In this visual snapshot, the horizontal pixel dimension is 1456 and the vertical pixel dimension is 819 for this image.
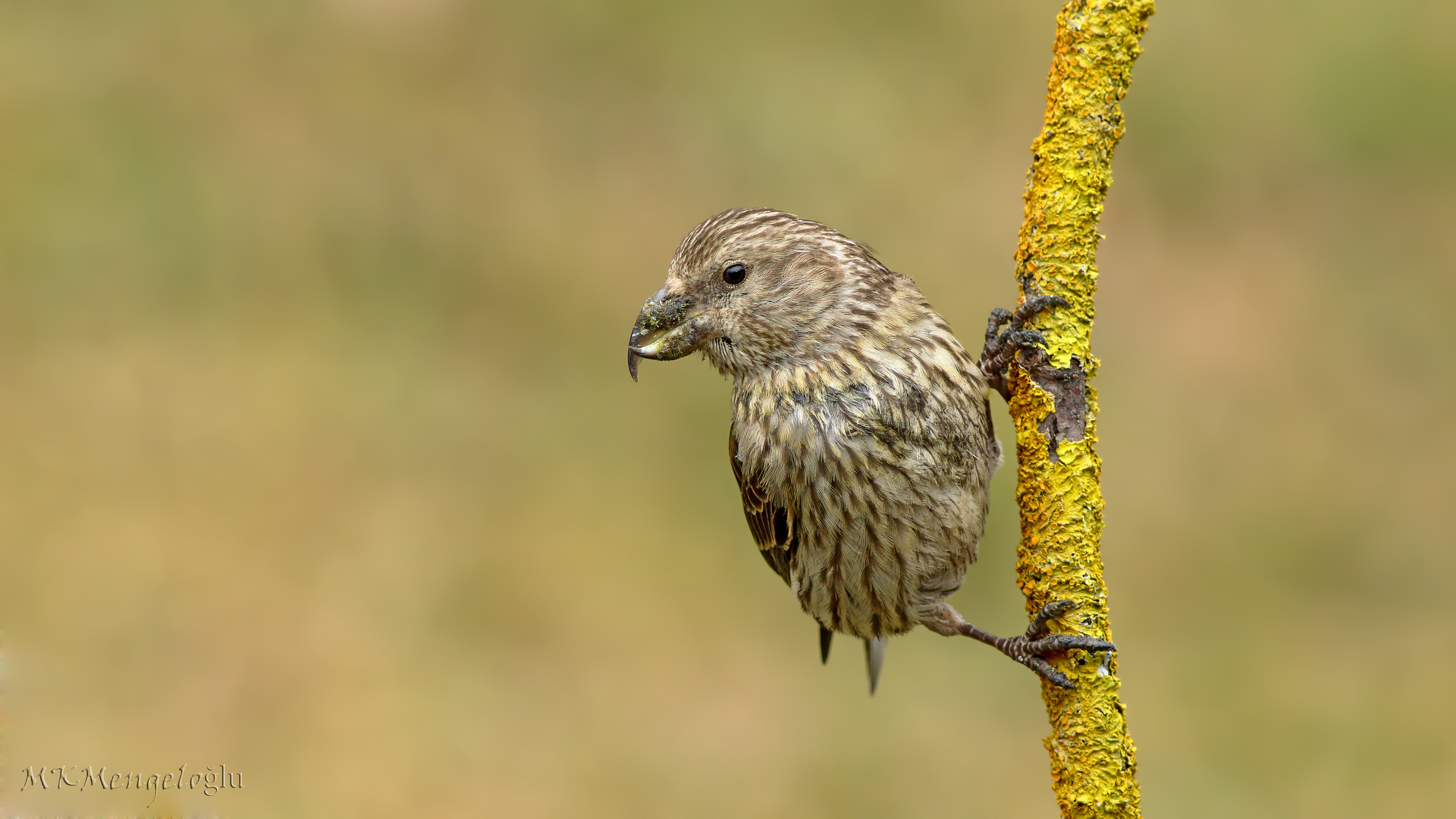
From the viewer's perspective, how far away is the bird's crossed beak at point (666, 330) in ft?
12.7

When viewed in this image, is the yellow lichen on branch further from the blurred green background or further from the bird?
the blurred green background

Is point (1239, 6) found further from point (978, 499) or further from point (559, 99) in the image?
point (978, 499)

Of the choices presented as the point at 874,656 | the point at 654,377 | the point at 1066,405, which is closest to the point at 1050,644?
the point at 1066,405

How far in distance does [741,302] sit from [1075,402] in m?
1.15

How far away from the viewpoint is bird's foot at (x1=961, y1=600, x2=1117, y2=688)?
3.19m

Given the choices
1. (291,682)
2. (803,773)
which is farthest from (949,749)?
(291,682)

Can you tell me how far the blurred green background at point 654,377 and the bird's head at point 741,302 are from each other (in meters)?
3.43

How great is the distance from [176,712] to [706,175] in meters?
4.65

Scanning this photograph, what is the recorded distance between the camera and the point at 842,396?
3863 millimetres

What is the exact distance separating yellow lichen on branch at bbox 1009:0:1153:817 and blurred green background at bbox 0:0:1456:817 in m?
3.58

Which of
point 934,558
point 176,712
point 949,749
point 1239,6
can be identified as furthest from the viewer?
point 1239,6

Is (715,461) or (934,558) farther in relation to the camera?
(715,461)

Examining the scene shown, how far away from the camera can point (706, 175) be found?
837cm

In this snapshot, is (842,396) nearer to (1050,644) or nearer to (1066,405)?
(1066,405)
